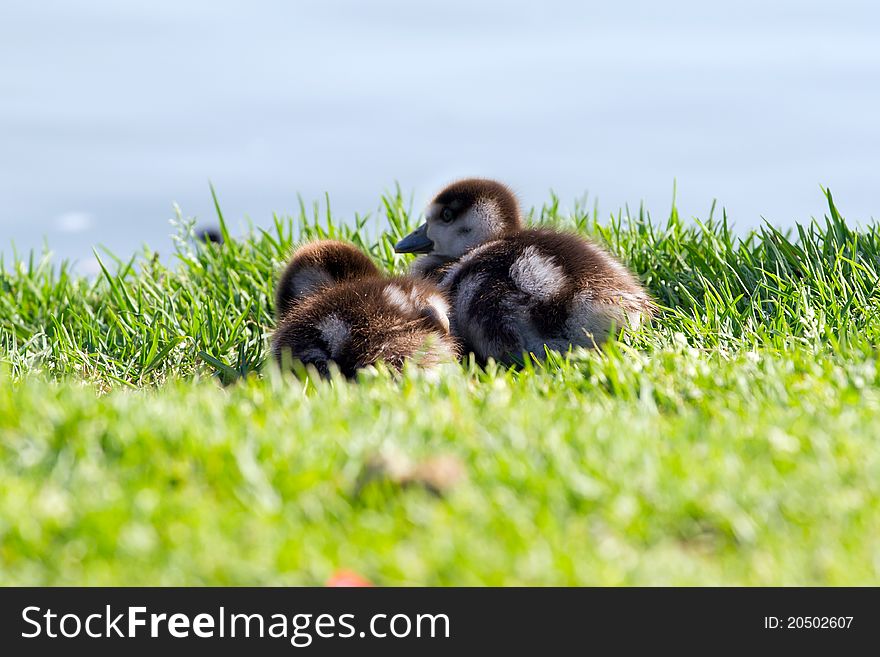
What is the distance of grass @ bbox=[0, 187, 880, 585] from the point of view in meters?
2.25

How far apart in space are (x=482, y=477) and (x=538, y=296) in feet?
8.25

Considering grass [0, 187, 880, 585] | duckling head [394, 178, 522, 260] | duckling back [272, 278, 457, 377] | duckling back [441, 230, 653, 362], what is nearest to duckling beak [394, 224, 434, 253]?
duckling head [394, 178, 522, 260]

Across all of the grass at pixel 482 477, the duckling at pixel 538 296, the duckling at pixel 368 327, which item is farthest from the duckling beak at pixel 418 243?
the grass at pixel 482 477

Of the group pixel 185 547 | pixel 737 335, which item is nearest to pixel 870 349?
pixel 737 335

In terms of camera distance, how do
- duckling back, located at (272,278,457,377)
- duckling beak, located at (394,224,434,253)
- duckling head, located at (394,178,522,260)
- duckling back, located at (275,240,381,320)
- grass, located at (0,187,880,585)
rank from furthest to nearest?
duckling beak, located at (394,224,434,253) → duckling head, located at (394,178,522,260) → duckling back, located at (275,240,381,320) → duckling back, located at (272,278,457,377) → grass, located at (0,187,880,585)

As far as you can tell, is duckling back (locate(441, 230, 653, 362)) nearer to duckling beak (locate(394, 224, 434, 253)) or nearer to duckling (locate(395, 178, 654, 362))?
duckling (locate(395, 178, 654, 362))

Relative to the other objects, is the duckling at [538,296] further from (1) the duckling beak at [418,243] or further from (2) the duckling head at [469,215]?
(1) the duckling beak at [418,243]

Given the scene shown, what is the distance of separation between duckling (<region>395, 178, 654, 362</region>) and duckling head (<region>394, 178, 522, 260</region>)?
38 cm

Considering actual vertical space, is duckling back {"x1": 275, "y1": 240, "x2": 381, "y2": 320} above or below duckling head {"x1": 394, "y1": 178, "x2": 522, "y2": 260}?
below

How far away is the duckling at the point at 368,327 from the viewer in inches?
182

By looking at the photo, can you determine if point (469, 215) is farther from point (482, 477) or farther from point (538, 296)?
point (482, 477)

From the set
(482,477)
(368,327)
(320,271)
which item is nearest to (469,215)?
(320,271)

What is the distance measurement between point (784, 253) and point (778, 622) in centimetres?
480

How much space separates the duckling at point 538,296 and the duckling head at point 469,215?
1.25 feet
